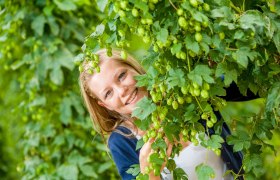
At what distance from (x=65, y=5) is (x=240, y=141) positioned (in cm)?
163

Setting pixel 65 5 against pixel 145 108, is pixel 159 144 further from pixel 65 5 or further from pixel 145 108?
pixel 65 5

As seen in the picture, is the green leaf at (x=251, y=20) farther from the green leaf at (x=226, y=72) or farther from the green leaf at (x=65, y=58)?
the green leaf at (x=65, y=58)

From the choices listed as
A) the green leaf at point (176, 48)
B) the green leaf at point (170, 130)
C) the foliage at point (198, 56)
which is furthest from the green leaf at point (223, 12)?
the green leaf at point (170, 130)

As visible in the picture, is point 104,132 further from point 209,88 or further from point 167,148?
point 209,88

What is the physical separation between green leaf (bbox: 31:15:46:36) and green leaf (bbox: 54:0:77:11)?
12 centimetres

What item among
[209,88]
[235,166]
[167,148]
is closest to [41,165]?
[235,166]

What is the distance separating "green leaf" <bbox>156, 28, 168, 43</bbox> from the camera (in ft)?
4.31

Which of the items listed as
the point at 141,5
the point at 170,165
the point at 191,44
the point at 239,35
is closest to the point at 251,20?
the point at 239,35

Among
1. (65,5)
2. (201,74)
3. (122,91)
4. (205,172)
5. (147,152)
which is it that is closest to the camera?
(201,74)

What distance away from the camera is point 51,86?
3.06m

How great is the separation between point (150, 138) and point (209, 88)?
247 millimetres

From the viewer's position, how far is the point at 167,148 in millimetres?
1562

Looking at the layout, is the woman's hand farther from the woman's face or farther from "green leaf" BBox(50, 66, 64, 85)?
"green leaf" BBox(50, 66, 64, 85)

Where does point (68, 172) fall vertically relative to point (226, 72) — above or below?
below
